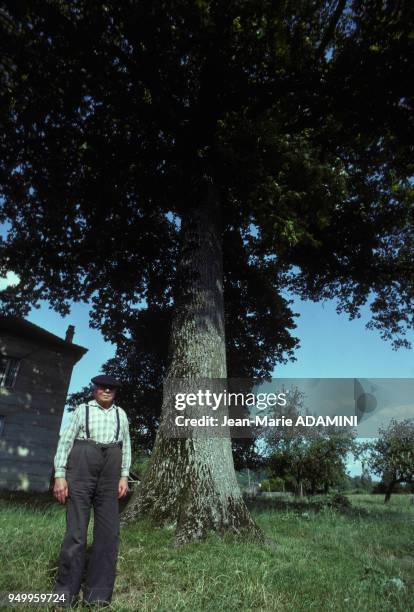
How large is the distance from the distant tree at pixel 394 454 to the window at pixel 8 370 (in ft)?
118

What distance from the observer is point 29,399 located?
28.3m

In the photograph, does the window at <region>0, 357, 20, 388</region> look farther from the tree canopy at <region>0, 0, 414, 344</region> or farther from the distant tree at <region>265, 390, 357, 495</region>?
the distant tree at <region>265, 390, 357, 495</region>

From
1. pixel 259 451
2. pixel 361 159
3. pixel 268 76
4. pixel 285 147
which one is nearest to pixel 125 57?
pixel 268 76

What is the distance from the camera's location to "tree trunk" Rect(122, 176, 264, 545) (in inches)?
269

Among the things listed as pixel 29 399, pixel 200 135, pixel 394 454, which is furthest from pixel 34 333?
pixel 394 454

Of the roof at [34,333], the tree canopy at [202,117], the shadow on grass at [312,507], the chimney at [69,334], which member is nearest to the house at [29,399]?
the roof at [34,333]

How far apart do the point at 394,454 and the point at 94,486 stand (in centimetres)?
4462

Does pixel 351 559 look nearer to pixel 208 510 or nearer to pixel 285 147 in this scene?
pixel 208 510

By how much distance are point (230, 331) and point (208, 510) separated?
13634 millimetres

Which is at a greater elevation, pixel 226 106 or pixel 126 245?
pixel 226 106

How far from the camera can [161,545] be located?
5906mm

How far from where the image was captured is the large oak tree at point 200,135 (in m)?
9.07

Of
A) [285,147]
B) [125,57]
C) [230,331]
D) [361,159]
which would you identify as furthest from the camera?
[230,331]

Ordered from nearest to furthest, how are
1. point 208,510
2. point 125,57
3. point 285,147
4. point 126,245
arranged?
1. point 208,510
2. point 285,147
3. point 125,57
4. point 126,245
